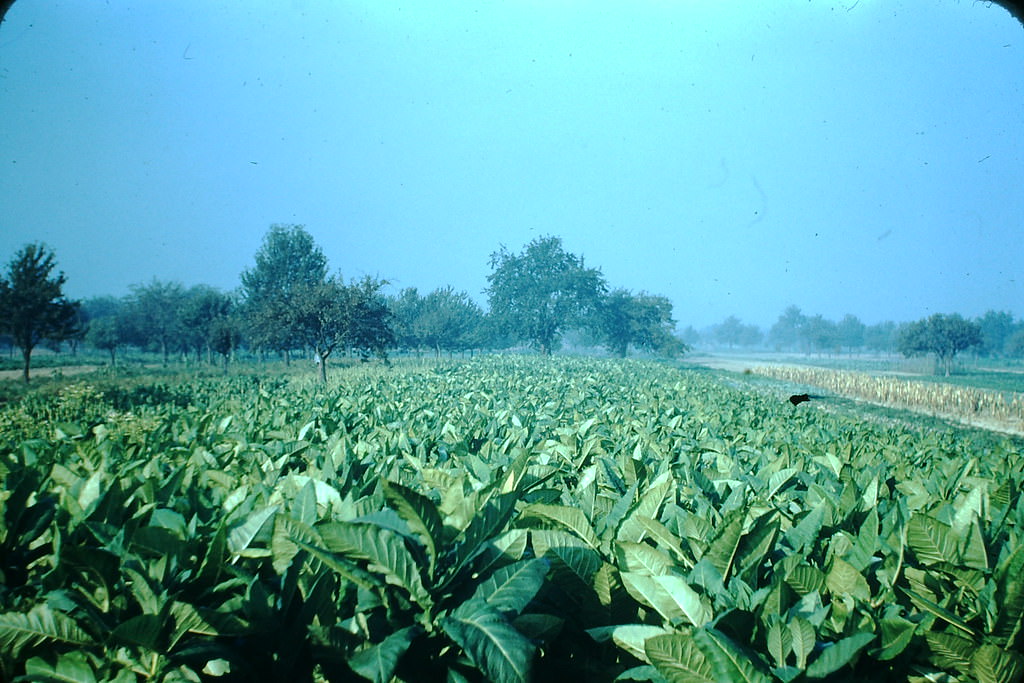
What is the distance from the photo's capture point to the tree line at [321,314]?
22.3 meters

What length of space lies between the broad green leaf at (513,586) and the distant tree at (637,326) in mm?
69255

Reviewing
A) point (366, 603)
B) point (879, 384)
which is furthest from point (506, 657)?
point (879, 384)

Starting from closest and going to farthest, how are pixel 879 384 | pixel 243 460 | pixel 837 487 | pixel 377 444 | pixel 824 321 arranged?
pixel 837 487 → pixel 243 460 → pixel 377 444 → pixel 879 384 → pixel 824 321

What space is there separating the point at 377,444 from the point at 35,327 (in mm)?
26408

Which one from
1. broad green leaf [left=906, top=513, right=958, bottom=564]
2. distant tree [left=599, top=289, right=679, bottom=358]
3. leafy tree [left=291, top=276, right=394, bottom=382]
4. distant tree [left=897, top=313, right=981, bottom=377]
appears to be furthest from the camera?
distant tree [left=599, top=289, right=679, bottom=358]

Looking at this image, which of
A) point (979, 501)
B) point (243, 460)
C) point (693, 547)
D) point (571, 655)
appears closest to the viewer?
point (571, 655)

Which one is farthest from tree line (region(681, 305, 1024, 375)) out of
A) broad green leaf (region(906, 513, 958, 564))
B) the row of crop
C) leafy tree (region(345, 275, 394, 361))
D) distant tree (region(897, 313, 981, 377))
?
broad green leaf (region(906, 513, 958, 564))

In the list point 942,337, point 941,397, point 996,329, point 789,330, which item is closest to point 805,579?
point 941,397

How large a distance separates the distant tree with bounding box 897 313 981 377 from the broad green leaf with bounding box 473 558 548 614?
250ft

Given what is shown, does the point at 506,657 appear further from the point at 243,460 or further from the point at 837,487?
the point at 243,460

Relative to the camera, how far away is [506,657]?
108 centimetres

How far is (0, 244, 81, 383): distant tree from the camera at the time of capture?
20.2 meters

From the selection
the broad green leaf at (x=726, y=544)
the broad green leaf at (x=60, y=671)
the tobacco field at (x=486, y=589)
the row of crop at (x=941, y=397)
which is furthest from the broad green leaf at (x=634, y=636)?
the row of crop at (x=941, y=397)

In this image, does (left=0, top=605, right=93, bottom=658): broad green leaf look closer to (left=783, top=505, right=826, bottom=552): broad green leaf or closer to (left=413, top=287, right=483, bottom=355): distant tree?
(left=783, top=505, right=826, bottom=552): broad green leaf
